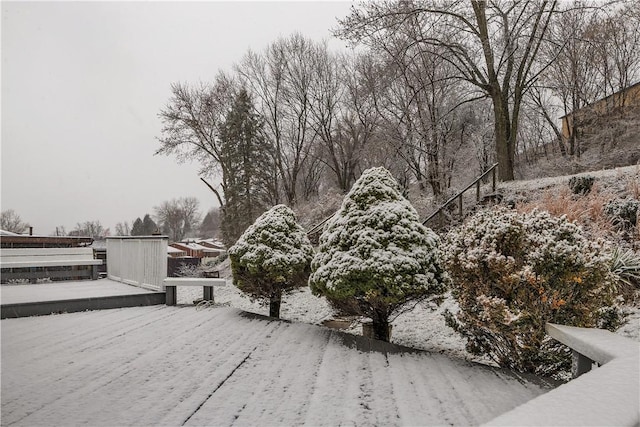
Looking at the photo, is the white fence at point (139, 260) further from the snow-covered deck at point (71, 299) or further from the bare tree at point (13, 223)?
the bare tree at point (13, 223)

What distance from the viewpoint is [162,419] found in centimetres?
207

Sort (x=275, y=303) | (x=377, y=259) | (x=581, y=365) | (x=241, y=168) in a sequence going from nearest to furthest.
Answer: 1. (x=581, y=365)
2. (x=377, y=259)
3. (x=275, y=303)
4. (x=241, y=168)

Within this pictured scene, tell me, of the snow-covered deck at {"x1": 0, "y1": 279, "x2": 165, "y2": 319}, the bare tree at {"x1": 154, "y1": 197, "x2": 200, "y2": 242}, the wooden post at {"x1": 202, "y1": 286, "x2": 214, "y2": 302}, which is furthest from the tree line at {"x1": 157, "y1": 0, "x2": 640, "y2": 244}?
the bare tree at {"x1": 154, "y1": 197, "x2": 200, "y2": 242}

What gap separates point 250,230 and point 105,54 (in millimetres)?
4446

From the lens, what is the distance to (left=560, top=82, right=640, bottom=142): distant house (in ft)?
55.7

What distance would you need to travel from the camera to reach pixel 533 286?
8.90ft

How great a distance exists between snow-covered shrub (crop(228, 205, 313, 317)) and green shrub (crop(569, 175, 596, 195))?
5.90 m

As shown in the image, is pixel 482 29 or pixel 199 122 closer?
pixel 482 29

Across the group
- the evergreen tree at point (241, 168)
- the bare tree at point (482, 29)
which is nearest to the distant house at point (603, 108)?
the bare tree at point (482, 29)

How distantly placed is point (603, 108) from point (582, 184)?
15.1 meters

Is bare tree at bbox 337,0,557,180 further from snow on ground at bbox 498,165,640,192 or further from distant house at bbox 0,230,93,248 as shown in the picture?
distant house at bbox 0,230,93,248

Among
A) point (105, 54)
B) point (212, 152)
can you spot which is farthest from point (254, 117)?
point (105, 54)

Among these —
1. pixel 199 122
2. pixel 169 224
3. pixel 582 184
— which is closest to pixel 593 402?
pixel 582 184

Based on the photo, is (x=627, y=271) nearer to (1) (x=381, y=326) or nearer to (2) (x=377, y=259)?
(1) (x=381, y=326)
